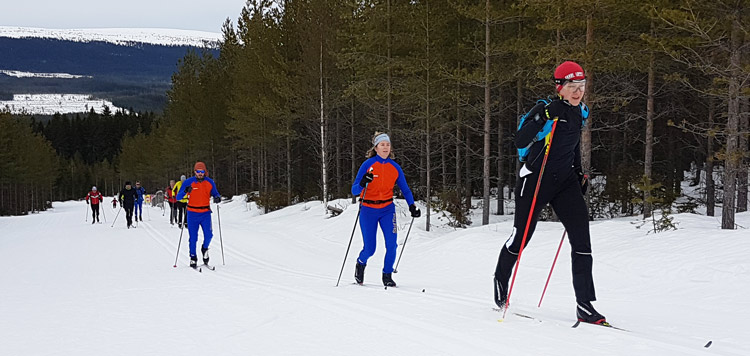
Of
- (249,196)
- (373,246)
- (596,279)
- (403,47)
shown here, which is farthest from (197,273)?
(249,196)

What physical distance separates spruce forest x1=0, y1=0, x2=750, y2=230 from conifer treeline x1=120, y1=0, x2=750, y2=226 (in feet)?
0.29

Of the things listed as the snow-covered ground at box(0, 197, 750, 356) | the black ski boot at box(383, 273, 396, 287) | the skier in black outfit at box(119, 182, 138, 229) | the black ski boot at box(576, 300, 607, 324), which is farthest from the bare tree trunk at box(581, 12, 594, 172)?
the skier in black outfit at box(119, 182, 138, 229)

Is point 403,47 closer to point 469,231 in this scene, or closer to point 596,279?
point 469,231

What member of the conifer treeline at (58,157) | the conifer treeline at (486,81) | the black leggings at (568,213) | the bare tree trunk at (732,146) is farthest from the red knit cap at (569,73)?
the conifer treeline at (58,157)

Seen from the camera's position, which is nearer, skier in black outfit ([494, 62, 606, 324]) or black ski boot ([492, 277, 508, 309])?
skier in black outfit ([494, 62, 606, 324])

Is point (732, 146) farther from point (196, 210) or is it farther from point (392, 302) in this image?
point (196, 210)

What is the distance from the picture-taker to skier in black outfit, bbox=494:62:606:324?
451 cm

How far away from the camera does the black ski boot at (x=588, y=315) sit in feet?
14.8

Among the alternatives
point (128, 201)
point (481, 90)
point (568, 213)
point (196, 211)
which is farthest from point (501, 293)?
point (128, 201)

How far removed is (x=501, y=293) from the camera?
498cm

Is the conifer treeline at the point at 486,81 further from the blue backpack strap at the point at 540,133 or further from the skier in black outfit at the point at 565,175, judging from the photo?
the blue backpack strap at the point at 540,133

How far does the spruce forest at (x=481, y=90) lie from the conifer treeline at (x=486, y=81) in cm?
9

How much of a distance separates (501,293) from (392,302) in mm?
1309

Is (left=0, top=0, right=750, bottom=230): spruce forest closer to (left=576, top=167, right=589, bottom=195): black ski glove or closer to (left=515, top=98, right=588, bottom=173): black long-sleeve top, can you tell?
(left=576, top=167, right=589, bottom=195): black ski glove
